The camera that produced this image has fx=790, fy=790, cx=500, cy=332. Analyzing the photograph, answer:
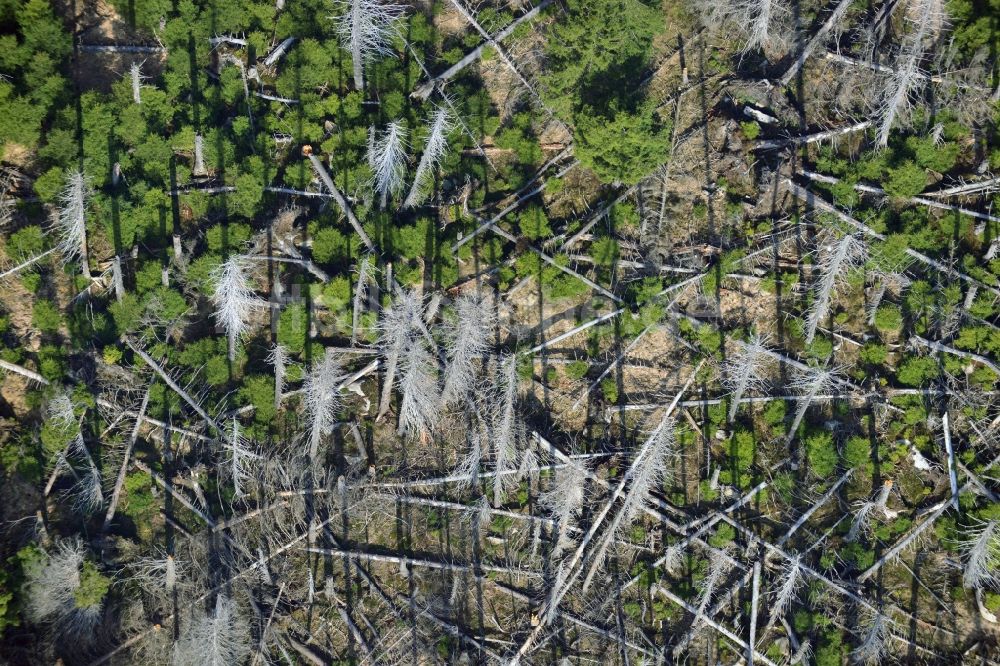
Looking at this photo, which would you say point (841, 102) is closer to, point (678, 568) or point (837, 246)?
point (837, 246)

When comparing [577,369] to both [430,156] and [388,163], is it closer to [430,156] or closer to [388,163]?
[430,156]

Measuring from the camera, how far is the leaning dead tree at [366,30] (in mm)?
18062

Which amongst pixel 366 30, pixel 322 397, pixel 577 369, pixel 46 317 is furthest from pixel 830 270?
pixel 46 317

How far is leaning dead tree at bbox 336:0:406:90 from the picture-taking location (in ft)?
59.3

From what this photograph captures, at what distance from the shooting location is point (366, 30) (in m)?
18.3

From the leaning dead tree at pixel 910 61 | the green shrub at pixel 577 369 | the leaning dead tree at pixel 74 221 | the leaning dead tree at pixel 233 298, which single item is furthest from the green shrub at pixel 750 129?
the leaning dead tree at pixel 74 221

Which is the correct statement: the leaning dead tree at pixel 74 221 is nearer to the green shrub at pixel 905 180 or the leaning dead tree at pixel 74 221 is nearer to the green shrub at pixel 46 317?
the green shrub at pixel 46 317

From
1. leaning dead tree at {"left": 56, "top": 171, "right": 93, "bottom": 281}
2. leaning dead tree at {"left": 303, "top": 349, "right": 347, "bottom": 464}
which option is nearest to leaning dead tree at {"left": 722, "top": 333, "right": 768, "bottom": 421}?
leaning dead tree at {"left": 303, "top": 349, "right": 347, "bottom": 464}

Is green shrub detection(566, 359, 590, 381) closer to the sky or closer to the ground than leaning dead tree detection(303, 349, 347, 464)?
closer to the sky

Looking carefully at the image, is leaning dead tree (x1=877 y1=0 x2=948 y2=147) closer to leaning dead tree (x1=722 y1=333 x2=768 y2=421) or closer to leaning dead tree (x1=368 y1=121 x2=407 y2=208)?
leaning dead tree (x1=722 y1=333 x2=768 y2=421)

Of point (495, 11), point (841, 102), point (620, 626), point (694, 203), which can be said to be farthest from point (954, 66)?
point (620, 626)

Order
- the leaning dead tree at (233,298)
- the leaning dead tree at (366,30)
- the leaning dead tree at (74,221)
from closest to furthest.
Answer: the leaning dead tree at (233,298) → the leaning dead tree at (74,221) → the leaning dead tree at (366,30)

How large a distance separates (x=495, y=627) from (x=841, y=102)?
14582mm

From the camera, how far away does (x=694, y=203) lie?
18.6 metres
